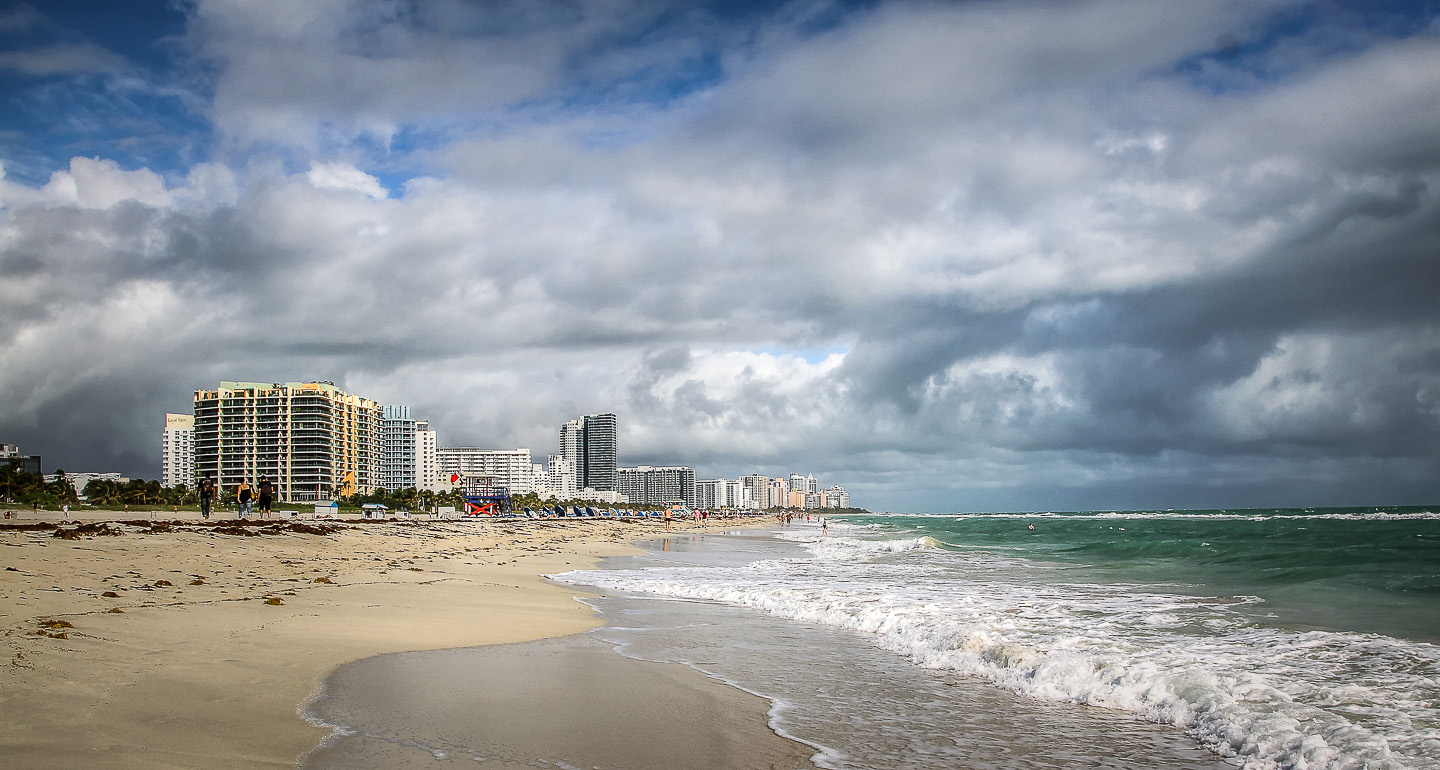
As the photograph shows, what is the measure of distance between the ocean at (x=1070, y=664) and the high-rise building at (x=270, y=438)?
162 metres

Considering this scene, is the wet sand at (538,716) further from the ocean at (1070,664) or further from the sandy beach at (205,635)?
the ocean at (1070,664)

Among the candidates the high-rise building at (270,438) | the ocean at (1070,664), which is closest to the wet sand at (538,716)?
the ocean at (1070,664)

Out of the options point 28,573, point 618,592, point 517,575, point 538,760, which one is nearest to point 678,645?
point 538,760

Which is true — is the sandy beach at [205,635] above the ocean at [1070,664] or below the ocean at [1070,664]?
above

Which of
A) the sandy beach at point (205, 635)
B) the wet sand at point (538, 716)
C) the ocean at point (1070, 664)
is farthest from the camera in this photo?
the ocean at point (1070, 664)

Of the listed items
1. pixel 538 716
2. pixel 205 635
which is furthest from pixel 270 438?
pixel 538 716

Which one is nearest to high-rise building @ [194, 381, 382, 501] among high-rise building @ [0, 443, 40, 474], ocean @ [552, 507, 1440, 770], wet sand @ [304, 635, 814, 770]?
high-rise building @ [0, 443, 40, 474]

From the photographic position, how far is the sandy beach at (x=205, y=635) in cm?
489

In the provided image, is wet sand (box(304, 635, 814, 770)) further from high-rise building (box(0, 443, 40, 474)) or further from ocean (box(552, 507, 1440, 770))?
high-rise building (box(0, 443, 40, 474))

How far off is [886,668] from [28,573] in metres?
11.8

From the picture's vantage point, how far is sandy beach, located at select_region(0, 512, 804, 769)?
16.1 ft

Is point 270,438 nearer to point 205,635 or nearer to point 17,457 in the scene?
point 17,457

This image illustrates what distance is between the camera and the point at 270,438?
525 feet

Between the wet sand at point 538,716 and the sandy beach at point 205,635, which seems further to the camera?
the wet sand at point 538,716
